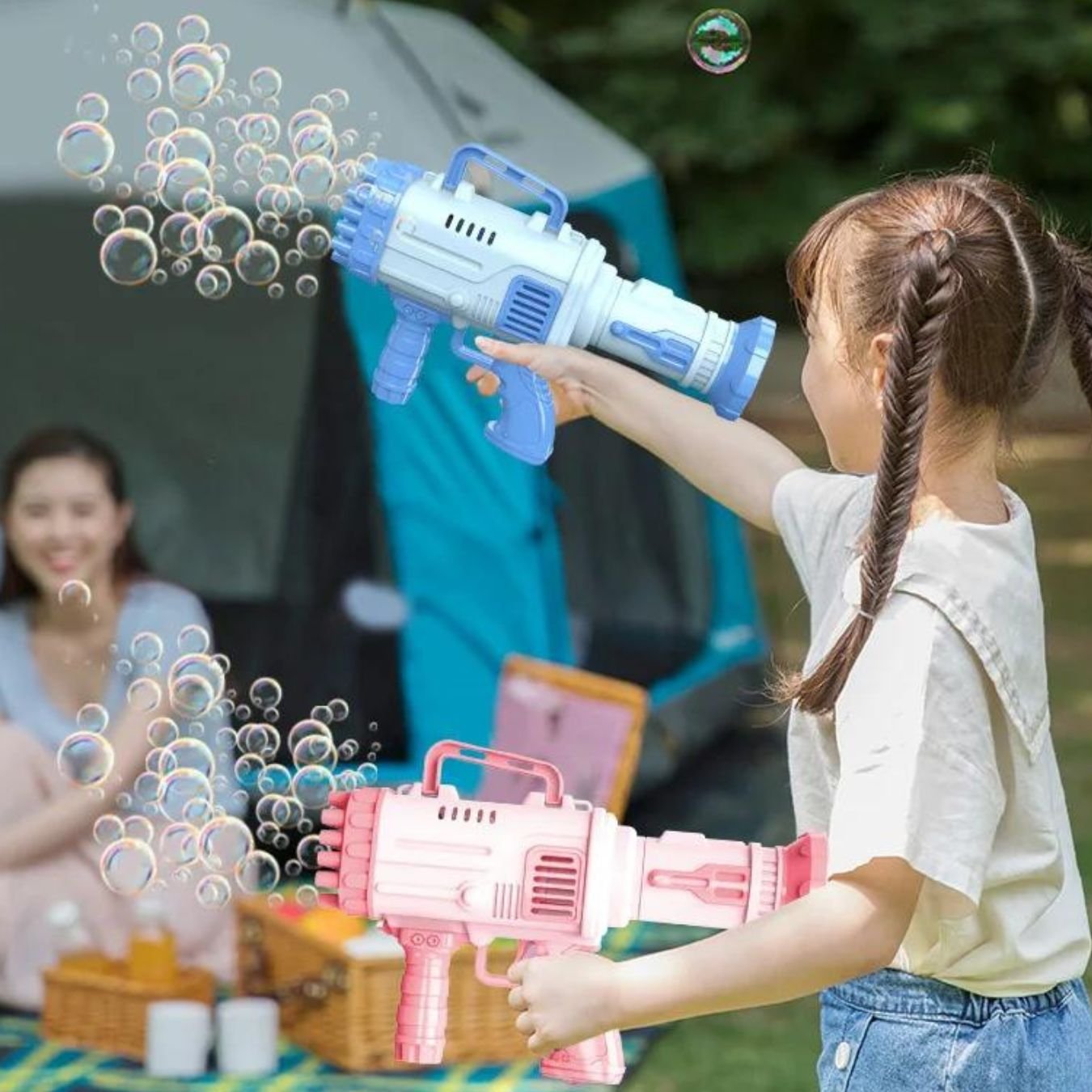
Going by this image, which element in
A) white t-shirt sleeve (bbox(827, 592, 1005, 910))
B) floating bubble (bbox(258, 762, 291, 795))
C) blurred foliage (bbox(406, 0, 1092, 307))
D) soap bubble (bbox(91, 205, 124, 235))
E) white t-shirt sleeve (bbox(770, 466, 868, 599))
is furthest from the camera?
blurred foliage (bbox(406, 0, 1092, 307))

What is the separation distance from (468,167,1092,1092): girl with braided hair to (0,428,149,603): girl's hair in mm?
1501

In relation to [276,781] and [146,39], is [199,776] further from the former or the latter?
[146,39]

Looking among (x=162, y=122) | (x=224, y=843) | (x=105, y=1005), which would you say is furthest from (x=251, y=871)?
(x=105, y=1005)

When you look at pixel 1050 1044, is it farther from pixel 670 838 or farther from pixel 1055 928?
pixel 670 838

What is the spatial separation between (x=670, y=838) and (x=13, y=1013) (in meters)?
1.98

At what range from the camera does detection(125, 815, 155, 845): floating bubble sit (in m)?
2.04

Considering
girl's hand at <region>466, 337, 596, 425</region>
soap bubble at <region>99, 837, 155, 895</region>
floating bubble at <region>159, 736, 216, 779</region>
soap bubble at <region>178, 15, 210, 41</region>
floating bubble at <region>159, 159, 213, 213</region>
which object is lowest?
soap bubble at <region>99, 837, 155, 895</region>

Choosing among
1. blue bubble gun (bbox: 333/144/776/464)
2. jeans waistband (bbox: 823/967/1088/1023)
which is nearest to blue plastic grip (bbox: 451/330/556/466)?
blue bubble gun (bbox: 333/144/776/464)

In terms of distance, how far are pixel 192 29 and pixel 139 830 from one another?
2.69 feet

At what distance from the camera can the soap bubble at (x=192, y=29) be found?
6.33ft

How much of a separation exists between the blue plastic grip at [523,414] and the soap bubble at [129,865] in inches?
26.9

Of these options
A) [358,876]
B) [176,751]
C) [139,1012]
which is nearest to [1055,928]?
[358,876]

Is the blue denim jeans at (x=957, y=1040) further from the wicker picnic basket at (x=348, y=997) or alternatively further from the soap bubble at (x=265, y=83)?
the wicker picnic basket at (x=348, y=997)

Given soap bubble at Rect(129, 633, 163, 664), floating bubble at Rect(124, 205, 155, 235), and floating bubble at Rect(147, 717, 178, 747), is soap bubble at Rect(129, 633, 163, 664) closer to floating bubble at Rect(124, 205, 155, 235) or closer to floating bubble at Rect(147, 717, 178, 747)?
floating bubble at Rect(147, 717, 178, 747)
